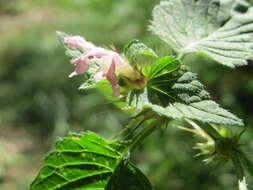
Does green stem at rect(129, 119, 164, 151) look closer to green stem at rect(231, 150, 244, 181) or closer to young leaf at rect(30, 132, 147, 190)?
young leaf at rect(30, 132, 147, 190)

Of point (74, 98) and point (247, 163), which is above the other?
point (74, 98)

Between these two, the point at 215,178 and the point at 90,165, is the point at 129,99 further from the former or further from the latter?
the point at 215,178

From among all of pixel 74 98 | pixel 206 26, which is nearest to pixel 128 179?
pixel 206 26

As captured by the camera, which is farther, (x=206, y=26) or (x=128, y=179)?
(x=206, y=26)

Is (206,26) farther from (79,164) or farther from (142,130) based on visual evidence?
(79,164)

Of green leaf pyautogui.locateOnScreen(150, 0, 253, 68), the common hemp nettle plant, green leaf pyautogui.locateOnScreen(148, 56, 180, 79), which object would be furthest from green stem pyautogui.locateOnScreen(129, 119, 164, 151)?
green leaf pyautogui.locateOnScreen(150, 0, 253, 68)

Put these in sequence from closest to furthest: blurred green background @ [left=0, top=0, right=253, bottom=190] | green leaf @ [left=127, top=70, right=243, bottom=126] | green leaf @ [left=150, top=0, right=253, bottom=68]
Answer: green leaf @ [left=127, top=70, right=243, bottom=126] → green leaf @ [left=150, top=0, right=253, bottom=68] → blurred green background @ [left=0, top=0, right=253, bottom=190]

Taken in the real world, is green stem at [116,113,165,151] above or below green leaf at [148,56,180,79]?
below

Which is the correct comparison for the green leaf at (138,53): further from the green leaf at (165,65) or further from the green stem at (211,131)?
the green stem at (211,131)
